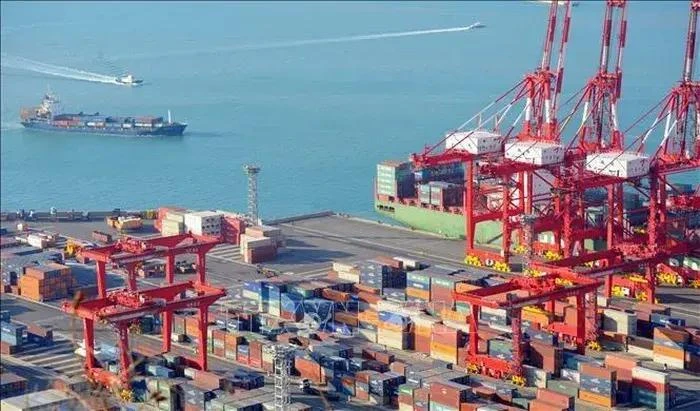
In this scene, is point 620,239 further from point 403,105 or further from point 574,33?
point 574,33

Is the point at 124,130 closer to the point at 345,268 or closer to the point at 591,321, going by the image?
the point at 345,268

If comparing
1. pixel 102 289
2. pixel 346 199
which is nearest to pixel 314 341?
pixel 102 289

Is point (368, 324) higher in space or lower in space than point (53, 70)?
lower

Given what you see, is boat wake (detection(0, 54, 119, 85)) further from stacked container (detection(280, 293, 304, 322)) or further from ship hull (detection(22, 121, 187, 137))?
stacked container (detection(280, 293, 304, 322))

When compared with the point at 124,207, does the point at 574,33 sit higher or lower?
higher

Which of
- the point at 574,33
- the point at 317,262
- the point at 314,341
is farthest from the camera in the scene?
the point at 574,33

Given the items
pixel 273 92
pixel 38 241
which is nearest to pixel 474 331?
pixel 38 241
